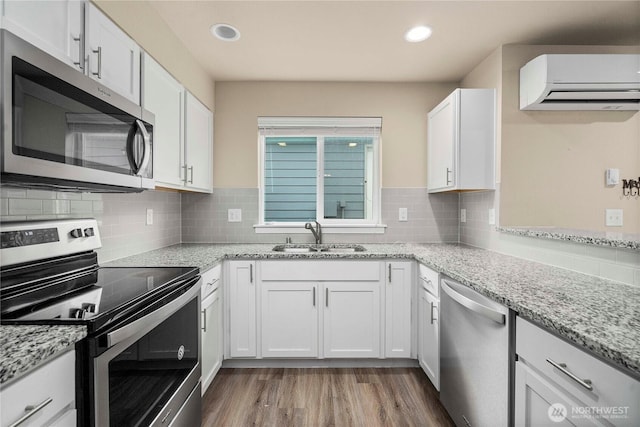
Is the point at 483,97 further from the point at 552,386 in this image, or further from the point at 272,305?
the point at 272,305

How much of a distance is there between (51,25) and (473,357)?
209 centimetres

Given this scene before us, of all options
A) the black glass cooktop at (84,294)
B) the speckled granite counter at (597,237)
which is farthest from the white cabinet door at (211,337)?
the speckled granite counter at (597,237)

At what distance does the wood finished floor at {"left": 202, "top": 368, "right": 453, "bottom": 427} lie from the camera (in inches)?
70.3

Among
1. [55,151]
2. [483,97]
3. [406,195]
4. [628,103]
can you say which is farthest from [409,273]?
[55,151]

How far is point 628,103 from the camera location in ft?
6.59

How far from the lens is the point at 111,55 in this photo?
1.39 m

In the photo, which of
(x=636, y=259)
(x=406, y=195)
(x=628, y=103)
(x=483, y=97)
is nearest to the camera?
(x=636, y=259)

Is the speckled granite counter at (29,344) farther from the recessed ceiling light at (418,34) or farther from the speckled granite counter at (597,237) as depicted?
the recessed ceiling light at (418,34)

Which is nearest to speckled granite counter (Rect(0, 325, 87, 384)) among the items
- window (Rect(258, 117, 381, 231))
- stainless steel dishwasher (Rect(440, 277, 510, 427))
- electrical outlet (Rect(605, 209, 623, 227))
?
stainless steel dishwasher (Rect(440, 277, 510, 427))

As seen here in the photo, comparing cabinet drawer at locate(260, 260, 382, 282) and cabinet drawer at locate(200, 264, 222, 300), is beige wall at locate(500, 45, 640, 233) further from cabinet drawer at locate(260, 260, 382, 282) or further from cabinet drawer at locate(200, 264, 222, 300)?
cabinet drawer at locate(200, 264, 222, 300)

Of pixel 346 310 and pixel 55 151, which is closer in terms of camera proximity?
pixel 55 151

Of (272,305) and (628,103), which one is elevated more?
(628,103)

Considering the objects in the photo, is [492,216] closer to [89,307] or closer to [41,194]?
[89,307]

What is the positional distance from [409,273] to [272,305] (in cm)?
101
